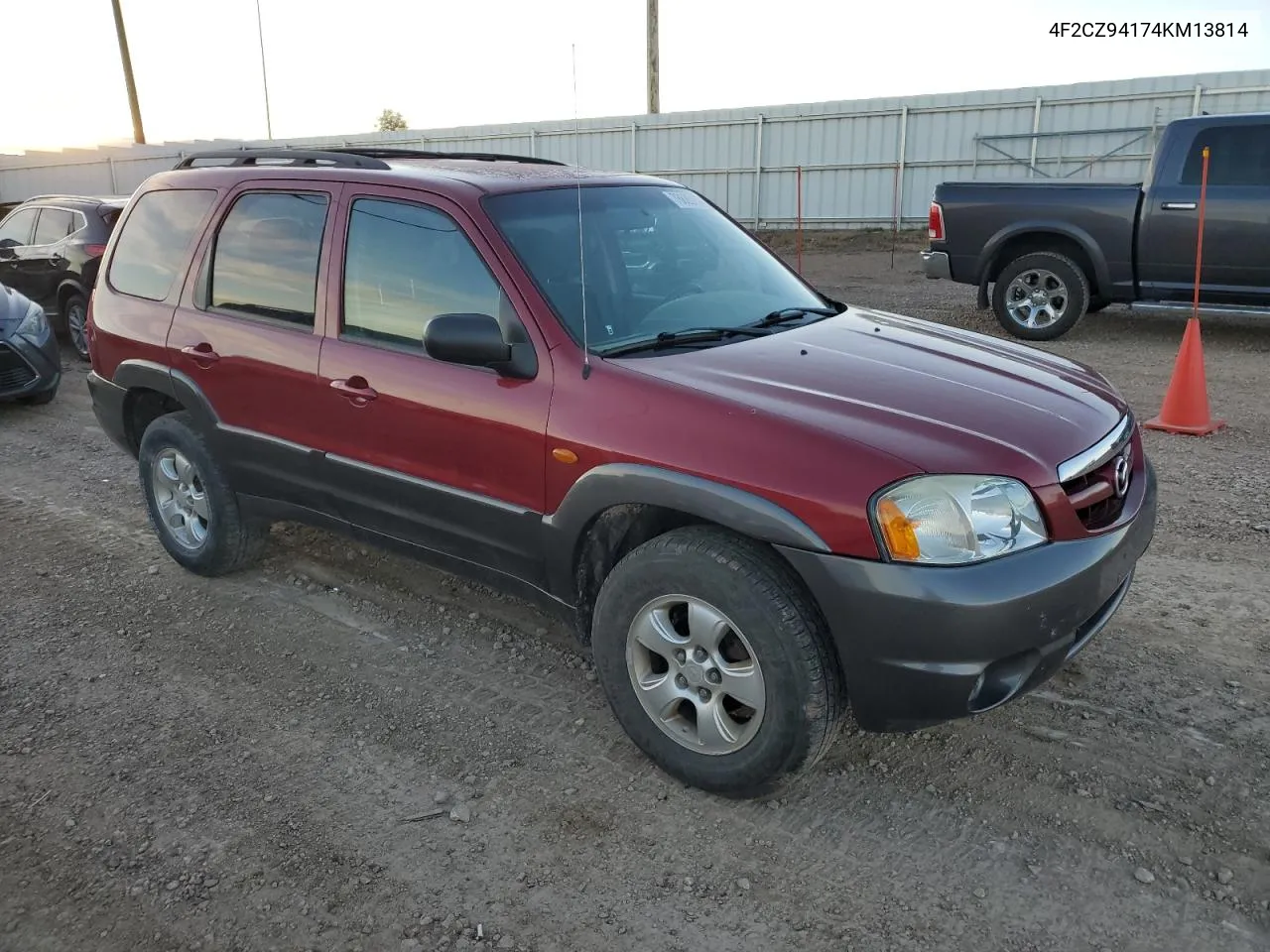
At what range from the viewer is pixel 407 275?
351cm

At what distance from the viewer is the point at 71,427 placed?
7629mm

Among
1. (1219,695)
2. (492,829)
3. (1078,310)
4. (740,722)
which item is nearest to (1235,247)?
(1078,310)

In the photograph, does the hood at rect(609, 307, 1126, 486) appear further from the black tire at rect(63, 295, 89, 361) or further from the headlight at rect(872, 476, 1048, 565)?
the black tire at rect(63, 295, 89, 361)

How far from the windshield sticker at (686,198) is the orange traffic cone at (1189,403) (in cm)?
A: 400

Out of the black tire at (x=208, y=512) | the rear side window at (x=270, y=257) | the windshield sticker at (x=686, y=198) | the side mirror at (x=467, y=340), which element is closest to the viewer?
the side mirror at (x=467, y=340)

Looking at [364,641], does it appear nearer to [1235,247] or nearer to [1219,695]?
[1219,695]

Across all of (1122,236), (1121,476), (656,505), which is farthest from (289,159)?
(1122,236)

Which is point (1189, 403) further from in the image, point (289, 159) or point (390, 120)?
point (390, 120)

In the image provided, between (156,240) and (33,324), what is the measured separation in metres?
4.50

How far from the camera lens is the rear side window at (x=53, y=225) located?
999 centimetres

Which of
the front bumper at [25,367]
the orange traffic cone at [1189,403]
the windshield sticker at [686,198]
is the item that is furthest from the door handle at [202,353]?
the orange traffic cone at [1189,403]

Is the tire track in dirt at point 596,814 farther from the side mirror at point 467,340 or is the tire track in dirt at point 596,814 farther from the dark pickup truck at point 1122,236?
the dark pickup truck at point 1122,236

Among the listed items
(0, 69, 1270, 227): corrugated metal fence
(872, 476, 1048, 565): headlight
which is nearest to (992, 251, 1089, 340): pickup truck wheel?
(872, 476, 1048, 565): headlight

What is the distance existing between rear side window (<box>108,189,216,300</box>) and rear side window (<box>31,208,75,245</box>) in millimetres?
6255
